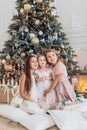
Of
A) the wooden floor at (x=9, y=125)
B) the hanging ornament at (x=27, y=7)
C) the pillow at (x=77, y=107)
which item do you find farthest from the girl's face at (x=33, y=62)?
the hanging ornament at (x=27, y=7)

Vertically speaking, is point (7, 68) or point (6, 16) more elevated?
point (6, 16)

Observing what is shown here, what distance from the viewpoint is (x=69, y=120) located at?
1.97 metres

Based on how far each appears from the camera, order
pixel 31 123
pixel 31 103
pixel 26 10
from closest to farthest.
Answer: pixel 31 123
pixel 31 103
pixel 26 10

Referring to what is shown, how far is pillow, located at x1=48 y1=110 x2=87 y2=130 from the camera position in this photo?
1.91 m

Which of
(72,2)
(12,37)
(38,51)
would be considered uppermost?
(72,2)

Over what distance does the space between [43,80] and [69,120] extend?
3.72ft

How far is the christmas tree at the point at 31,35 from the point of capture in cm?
443

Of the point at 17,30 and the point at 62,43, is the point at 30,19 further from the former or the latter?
the point at 62,43

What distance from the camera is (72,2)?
5.17 m

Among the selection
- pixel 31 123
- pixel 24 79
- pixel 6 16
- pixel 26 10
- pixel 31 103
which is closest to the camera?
pixel 31 123

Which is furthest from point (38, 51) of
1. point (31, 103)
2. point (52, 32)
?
point (31, 103)

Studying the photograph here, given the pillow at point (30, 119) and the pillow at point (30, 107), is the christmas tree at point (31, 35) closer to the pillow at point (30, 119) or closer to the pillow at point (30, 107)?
the pillow at point (30, 107)

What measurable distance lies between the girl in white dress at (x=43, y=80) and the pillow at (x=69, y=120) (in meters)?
0.88

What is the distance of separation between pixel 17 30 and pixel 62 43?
91 cm
